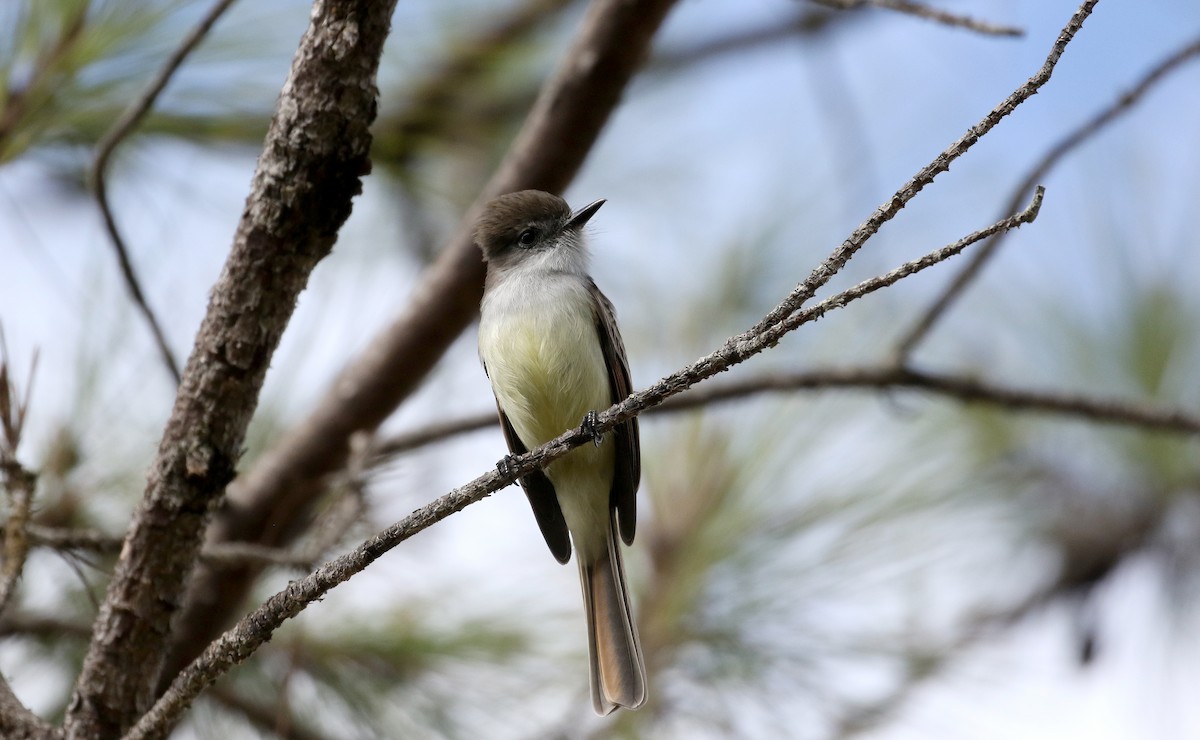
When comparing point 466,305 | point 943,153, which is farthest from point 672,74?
point 943,153

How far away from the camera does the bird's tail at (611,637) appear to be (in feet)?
10.2

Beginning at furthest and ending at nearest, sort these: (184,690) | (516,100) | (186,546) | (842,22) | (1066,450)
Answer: (842,22) < (516,100) < (1066,450) < (186,546) < (184,690)

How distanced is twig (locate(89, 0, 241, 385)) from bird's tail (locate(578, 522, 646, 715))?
1342 millimetres

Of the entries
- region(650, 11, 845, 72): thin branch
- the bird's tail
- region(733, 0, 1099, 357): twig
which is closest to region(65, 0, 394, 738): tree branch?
region(733, 0, 1099, 357): twig

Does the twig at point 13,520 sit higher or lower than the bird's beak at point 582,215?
lower

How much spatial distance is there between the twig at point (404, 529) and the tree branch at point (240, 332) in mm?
230

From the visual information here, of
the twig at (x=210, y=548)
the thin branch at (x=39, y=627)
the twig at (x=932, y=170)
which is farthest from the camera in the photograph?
the thin branch at (x=39, y=627)

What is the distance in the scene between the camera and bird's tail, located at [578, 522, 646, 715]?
311 centimetres

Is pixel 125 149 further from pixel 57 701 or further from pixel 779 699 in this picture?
pixel 779 699

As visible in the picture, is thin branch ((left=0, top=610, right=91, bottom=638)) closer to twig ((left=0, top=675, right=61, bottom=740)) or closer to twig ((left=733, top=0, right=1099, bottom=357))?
twig ((left=0, top=675, right=61, bottom=740))

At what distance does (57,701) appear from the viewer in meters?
3.55

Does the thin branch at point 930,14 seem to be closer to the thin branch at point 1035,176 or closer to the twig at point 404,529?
the thin branch at point 1035,176

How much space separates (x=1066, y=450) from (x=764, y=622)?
4.81ft

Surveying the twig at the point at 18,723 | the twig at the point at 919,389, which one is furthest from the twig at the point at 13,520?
the twig at the point at 919,389
